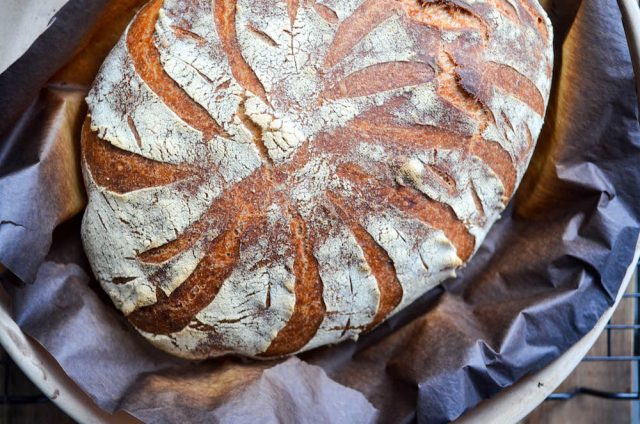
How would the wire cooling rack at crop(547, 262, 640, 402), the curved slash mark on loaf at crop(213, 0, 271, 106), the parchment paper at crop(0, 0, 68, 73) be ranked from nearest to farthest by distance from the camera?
1. the curved slash mark on loaf at crop(213, 0, 271, 106)
2. the parchment paper at crop(0, 0, 68, 73)
3. the wire cooling rack at crop(547, 262, 640, 402)

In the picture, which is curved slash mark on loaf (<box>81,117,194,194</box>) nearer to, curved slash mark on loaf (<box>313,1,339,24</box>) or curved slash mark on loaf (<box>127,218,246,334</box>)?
curved slash mark on loaf (<box>127,218,246,334</box>)

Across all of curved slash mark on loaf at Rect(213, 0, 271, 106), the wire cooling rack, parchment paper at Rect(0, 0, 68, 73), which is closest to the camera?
curved slash mark on loaf at Rect(213, 0, 271, 106)

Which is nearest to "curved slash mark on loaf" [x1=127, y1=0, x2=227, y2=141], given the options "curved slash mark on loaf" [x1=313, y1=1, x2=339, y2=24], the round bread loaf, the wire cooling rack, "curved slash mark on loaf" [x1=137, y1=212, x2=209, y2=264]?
the round bread loaf

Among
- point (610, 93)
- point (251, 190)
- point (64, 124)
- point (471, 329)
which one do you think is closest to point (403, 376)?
point (471, 329)

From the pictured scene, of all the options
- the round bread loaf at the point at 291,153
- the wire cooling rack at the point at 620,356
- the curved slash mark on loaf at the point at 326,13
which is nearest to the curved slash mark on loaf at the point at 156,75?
the round bread loaf at the point at 291,153

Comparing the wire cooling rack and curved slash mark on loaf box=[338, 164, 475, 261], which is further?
the wire cooling rack

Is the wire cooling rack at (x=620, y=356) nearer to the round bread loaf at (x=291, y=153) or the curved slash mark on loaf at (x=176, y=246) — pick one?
the round bread loaf at (x=291, y=153)

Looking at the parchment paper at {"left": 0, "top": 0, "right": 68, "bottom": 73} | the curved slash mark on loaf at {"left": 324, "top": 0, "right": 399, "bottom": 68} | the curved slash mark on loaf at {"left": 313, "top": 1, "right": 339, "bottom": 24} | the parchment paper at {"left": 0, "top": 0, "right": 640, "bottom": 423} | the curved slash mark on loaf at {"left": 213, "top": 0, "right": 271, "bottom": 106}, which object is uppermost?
the parchment paper at {"left": 0, "top": 0, "right": 68, "bottom": 73}

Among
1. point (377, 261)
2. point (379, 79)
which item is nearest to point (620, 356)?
point (377, 261)
